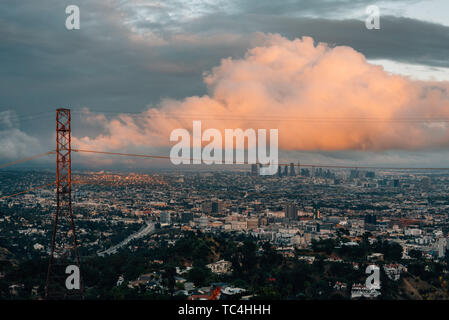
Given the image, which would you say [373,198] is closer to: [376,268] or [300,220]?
[300,220]

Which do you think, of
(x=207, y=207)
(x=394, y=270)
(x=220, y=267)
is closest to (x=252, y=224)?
(x=207, y=207)

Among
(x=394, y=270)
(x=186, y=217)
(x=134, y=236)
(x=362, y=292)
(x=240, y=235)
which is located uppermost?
(x=394, y=270)

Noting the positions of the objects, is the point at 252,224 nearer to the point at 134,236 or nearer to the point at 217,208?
the point at 217,208

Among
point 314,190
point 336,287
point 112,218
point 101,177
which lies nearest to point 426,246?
point 336,287

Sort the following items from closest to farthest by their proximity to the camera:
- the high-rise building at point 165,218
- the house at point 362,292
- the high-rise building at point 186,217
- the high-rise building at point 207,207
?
1. the house at point 362,292
2. the high-rise building at point 165,218
3. the high-rise building at point 186,217
4. the high-rise building at point 207,207

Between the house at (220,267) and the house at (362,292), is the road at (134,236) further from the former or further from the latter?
the house at (362,292)

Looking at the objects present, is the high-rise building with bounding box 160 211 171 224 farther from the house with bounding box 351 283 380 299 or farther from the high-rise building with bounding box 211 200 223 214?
the house with bounding box 351 283 380 299

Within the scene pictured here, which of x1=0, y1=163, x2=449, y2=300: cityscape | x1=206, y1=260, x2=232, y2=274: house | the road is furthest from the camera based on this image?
the road

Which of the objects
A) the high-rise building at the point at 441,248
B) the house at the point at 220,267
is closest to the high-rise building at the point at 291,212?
the high-rise building at the point at 441,248

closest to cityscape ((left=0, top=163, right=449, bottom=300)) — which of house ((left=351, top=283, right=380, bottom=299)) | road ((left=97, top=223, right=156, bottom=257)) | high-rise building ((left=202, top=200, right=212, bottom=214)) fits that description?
house ((left=351, top=283, right=380, bottom=299))

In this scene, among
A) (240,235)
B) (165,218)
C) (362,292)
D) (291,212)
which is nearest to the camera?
(362,292)

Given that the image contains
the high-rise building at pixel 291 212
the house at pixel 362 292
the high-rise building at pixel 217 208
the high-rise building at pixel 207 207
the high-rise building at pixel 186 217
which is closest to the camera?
the house at pixel 362 292
